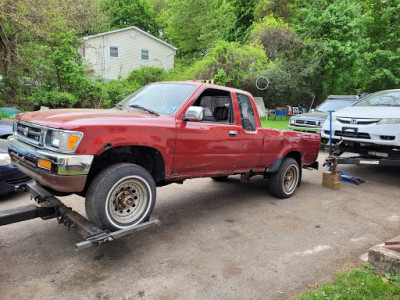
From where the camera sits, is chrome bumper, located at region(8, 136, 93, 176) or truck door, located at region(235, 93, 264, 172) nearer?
chrome bumper, located at region(8, 136, 93, 176)

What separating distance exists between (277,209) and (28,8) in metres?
12.4

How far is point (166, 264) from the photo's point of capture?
3422 mm

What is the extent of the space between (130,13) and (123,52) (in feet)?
61.3

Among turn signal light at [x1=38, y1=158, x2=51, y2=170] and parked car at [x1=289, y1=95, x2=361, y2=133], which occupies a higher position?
parked car at [x1=289, y1=95, x2=361, y2=133]

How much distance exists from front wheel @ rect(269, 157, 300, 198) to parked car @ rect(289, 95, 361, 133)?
196 inches

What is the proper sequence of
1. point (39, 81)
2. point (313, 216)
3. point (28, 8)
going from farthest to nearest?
1. point (39, 81)
2. point (28, 8)
3. point (313, 216)

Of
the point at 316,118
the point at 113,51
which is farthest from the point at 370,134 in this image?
the point at 113,51

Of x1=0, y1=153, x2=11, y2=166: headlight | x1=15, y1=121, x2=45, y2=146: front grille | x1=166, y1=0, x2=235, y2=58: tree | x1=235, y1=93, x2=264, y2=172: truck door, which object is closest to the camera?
x1=15, y1=121, x2=45, y2=146: front grille

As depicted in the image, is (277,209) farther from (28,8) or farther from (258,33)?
(258,33)

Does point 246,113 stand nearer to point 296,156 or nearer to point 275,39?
point 296,156

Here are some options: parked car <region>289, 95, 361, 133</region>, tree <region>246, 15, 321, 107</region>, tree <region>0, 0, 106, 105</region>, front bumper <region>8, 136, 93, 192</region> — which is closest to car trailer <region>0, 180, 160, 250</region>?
front bumper <region>8, 136, 93, 192</region>

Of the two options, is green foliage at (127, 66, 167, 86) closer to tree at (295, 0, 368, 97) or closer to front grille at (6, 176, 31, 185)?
tree at (295, 0, 368, 97)

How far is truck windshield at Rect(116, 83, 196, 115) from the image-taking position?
4.09m

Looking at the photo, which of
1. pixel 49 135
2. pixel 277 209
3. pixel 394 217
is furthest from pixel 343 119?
pixel 49 135
